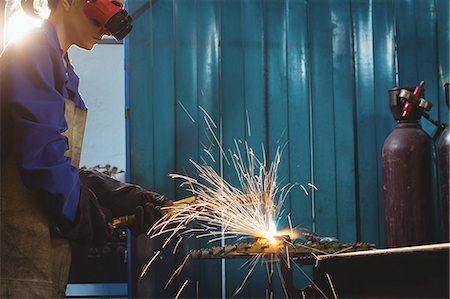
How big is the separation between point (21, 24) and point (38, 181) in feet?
1.87

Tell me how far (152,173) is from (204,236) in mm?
540

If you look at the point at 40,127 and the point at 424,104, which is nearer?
the point at 40,127

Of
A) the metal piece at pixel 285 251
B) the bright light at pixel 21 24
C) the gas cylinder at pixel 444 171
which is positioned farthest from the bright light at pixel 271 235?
the gas cylinder at pixel 444 171

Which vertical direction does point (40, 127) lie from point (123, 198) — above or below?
above

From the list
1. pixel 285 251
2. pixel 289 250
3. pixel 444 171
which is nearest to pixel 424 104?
pixel 444 171

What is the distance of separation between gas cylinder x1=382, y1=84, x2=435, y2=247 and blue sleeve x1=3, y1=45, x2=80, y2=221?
314cm

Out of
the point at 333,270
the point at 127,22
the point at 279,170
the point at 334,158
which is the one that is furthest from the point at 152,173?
the point at 127,22

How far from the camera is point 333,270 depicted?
9.09 feet

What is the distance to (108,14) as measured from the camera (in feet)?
7.29

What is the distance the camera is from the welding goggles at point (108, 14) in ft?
7.24

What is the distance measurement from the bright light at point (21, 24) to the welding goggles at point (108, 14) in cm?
16

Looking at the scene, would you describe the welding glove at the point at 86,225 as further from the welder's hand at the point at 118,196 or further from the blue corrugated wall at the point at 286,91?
the blue corrugated wall at the point at 286,91

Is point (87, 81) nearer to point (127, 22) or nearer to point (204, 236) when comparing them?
point (204, 236)

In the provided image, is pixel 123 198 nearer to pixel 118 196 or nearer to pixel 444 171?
pixel 118 196
